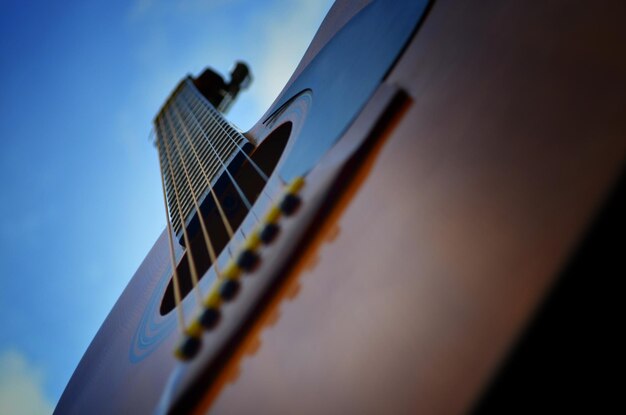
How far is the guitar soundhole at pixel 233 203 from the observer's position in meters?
1.16

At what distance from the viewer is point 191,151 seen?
1.62 m

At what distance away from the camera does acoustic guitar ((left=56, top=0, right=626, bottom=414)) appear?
26 cm

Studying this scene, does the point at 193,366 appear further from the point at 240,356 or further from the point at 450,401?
the point at 450,401

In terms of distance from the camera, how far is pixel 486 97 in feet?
1.33

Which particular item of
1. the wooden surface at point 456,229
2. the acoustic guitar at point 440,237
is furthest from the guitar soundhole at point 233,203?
the wooden surface at point 456,229

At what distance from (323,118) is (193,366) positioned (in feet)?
1.73

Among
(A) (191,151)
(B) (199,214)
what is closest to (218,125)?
(A) (191,151)

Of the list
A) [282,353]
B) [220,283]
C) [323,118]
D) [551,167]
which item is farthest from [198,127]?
[551,167]

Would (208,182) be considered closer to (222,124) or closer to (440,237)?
(222,124)

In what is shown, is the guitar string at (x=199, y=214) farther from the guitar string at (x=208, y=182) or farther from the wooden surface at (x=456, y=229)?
the wooden surface at (x=456, y=229)

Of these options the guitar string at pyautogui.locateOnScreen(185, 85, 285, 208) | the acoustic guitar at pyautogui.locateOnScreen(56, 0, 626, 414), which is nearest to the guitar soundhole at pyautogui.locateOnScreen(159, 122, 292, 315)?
the guitar string at pyautogui.locateOnScreen(185, 85, 285, 208)

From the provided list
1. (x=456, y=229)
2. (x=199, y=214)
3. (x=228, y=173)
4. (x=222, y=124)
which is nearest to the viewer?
(x=456, y=229)

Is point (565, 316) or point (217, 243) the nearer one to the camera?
point (565, 316)

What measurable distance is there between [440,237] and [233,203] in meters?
0.95
